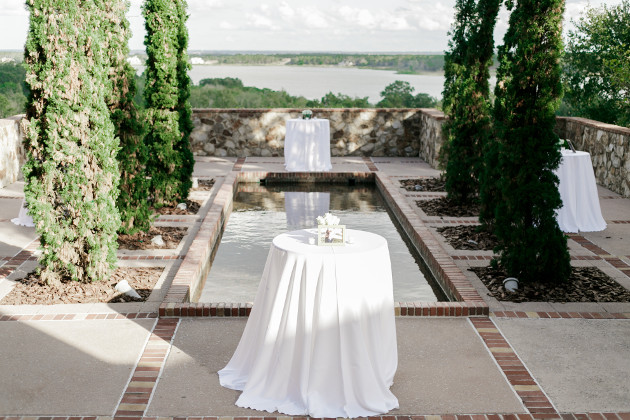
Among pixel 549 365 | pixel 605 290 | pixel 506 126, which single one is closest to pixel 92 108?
pixel 506 126

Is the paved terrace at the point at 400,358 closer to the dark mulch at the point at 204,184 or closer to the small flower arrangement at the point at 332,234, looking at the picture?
the small flower arrangement at the point at 332,234

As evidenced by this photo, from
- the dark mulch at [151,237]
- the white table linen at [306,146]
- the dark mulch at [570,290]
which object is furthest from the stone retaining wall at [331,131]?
the dark mulch at [570,290]

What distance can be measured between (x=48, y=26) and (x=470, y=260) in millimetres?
5261

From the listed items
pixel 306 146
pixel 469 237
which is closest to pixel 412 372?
pixel 469 237

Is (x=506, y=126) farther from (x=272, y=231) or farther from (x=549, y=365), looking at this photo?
(x=272, y=231)

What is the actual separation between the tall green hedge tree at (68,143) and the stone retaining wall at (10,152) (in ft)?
22.5

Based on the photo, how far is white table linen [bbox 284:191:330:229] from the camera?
10.9 metres

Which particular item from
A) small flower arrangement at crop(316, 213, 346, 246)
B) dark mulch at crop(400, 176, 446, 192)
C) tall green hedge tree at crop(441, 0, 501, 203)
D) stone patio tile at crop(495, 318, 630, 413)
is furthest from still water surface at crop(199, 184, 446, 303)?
small flower arrangement at crop(316, 213, 346, 246)

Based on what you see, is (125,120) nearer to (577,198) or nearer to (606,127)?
(577,198)

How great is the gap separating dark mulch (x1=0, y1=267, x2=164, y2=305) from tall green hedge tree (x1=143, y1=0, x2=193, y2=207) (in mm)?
3755

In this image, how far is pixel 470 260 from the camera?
8.18m

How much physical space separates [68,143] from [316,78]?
36.2 meters

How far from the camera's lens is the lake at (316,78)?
32.2 metres

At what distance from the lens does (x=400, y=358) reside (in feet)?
17.8
